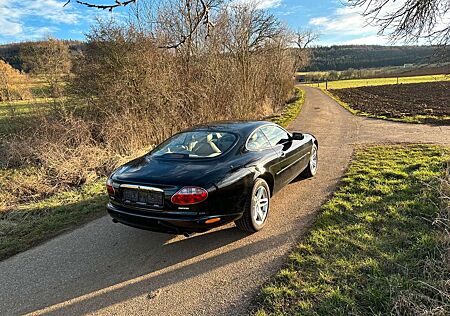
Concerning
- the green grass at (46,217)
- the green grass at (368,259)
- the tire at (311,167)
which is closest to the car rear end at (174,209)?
the green grass at (368,259)

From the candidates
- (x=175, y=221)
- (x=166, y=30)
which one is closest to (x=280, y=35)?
(x=166, y=30)

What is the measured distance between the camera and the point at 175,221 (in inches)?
136

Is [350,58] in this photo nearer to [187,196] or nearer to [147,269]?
[187,196]

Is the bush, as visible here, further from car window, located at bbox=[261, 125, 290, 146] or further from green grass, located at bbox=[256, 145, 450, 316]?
green grass, located at bbox=[256, 145, 450, 316]

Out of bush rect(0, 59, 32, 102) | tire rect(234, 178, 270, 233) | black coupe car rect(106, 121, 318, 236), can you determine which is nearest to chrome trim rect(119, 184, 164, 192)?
black coupe car rect(106, 121, 318, 236)

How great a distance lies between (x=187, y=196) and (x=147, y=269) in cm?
95

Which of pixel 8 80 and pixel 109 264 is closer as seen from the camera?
pixel 109 264

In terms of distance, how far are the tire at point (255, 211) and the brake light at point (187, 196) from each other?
80 cm

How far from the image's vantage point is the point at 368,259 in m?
3.31

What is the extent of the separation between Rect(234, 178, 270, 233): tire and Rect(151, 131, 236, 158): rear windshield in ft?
2.37

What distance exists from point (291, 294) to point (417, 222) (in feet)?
7.85

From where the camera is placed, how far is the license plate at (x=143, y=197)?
11.6ft

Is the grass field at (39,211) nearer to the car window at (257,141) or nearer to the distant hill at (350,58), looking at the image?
the car window at (257,141)

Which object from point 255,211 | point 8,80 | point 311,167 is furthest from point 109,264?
point 8,80
